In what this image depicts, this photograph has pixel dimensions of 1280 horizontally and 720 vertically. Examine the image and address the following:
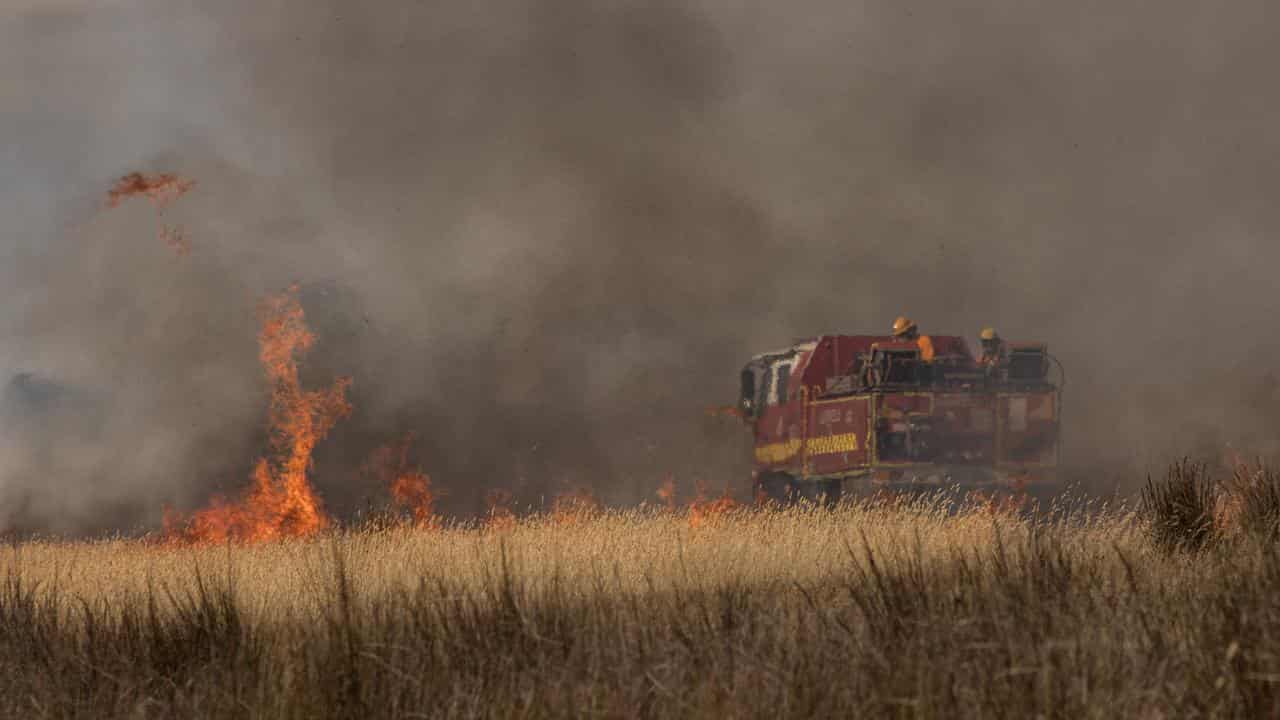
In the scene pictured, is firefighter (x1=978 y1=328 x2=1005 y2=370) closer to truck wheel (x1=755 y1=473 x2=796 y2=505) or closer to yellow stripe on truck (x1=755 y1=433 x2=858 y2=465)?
yellow stripe on truck (x1=755 y1=433 x2=858 y2=465)

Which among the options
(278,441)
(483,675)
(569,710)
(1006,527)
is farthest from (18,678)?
(278,441)

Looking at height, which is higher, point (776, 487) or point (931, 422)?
point (931, 422)

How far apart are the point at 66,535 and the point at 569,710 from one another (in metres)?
25.9

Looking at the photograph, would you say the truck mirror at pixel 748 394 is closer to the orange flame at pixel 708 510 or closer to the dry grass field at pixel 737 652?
the orange flame at pixel 708 510

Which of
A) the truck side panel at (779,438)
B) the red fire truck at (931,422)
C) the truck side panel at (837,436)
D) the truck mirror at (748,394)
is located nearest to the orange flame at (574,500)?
the truck mirror at (748,394)

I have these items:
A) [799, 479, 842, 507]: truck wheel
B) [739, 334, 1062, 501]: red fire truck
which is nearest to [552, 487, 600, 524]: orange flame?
[799, 479, 842, 507]: truck wheel

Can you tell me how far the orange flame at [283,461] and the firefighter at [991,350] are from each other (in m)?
12.0

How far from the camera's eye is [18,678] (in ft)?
36.9

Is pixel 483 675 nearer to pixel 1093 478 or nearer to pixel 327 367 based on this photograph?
pixel 1093 478

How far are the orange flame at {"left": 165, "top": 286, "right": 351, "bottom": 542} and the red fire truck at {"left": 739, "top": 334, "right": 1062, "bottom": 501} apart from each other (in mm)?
9311

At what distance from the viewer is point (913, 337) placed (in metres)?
25.6

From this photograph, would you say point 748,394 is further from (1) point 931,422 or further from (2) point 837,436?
(1) point 931,422

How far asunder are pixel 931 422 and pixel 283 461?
13687mm

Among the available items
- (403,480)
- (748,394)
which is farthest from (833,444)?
(403,480)
